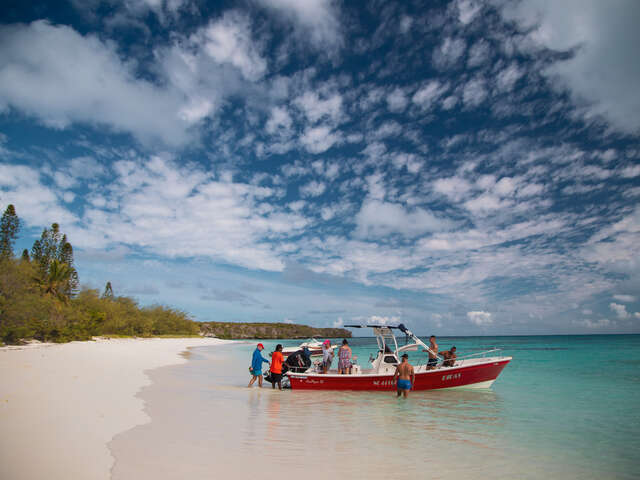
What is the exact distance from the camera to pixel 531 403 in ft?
49.9

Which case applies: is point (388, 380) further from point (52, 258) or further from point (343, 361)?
point (52, 258)

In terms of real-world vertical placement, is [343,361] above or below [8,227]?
below

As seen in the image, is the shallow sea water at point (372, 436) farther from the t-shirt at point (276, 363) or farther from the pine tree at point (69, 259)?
the pine tree at point (69, 259)

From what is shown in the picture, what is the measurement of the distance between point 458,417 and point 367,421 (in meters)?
3.13

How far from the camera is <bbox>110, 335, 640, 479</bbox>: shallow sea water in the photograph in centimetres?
658

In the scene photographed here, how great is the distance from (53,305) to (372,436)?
132ft

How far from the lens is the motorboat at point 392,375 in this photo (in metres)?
15.7

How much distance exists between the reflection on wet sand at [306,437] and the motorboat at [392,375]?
1417 mm

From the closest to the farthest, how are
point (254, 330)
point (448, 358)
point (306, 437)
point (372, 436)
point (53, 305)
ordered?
point (306, 437), point (372, 436), point (448, 358), point (53, 305), point (254, 330)

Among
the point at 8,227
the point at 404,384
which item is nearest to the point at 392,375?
the point at 404,384

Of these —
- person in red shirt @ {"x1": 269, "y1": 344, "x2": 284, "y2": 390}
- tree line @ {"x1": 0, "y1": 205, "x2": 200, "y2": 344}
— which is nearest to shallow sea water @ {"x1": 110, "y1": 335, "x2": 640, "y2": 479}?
person in red shirt @ {"x1": 269, "y1": 344, "x2": 284, "y2": 390}

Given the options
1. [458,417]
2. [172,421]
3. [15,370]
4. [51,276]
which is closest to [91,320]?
[51,276]

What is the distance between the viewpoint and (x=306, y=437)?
8.52 m

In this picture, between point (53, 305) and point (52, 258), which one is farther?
point (52, 258)
